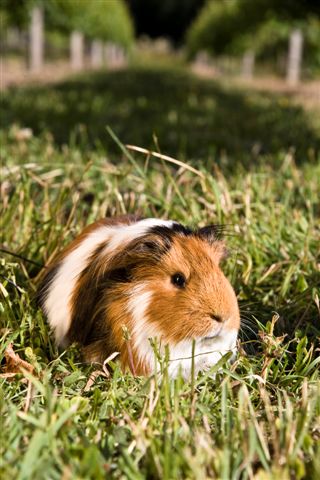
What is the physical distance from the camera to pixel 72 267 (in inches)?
91.1

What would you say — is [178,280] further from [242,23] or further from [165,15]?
[165,15]

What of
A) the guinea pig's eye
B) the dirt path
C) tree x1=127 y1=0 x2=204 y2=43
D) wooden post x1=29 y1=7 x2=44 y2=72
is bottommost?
the dirt path

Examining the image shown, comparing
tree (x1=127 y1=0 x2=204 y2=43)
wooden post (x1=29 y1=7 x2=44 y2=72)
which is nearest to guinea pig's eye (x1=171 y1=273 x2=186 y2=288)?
wooden post (x1=29 y1=7 x2=44 y2=72)

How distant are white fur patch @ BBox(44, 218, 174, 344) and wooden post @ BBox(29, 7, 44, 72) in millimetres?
19203

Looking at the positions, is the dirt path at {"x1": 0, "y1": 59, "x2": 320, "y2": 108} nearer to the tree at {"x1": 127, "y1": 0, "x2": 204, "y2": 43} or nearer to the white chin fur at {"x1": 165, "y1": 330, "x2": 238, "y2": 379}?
the white chin fur at {"x1": 165, "y1": 330, "x2": 238, "y2": 379}

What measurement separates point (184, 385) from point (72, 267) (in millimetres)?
675

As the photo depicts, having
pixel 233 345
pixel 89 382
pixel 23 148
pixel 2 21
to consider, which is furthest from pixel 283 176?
pixel 2 21

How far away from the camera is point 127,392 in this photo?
1.90 metres

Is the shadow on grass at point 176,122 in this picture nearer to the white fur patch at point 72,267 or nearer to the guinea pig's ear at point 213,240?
the white fur patch at point 72,267

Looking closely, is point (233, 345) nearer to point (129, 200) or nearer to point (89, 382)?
point (89, 382)

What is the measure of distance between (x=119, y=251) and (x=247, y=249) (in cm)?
115

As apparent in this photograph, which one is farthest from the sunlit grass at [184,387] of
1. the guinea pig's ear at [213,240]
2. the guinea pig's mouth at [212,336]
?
the guinea pig's ear at [213,240]

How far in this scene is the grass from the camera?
151cm

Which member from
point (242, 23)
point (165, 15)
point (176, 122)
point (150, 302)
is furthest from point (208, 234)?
point (165, 15)
